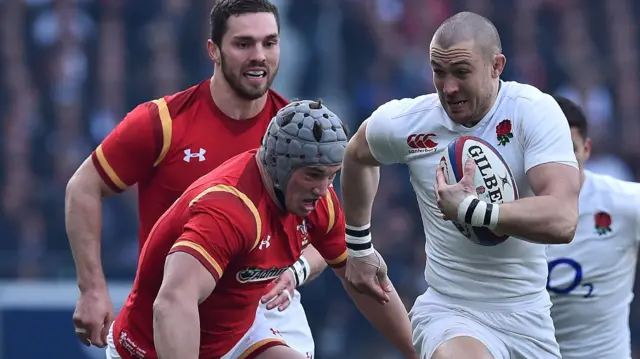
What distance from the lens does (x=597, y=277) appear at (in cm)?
655

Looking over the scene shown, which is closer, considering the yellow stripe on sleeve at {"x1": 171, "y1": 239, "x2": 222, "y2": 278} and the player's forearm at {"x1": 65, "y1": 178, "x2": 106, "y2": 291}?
the yellow stripe on sleeve at {"x1": 171, "y1": 239, "x2": 222, "y2": 278}

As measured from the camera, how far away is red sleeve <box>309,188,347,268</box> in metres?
5.66

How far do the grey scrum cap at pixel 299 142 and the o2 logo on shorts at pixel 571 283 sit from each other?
5.98ft

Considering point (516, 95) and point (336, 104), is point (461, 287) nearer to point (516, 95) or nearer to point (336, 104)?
point (516, 95)

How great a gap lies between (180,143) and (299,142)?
3.95 feet

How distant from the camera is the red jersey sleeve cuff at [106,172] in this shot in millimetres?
6203

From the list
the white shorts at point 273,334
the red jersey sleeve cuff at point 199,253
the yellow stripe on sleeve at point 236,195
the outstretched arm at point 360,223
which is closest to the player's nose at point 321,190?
the yellow stripe on sleeve at point 236,195

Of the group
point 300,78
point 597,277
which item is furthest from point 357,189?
point 300,78

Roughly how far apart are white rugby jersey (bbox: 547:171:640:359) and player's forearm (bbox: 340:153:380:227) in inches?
46.4

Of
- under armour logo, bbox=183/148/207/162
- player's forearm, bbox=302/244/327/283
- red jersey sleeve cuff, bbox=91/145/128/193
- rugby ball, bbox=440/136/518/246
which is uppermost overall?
rugby ball, bbox=440/136/518/246

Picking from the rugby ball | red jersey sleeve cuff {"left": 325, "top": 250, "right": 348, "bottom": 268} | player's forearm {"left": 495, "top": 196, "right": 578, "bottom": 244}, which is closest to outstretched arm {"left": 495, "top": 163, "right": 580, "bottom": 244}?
player's forearm {"left": 495, "top": 196, "right": 578, "bottom": 244}

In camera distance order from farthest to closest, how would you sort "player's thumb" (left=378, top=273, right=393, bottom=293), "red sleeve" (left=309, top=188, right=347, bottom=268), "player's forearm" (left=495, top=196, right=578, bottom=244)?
"player's thumb" (left=378, top=273, right=393, bottom=293)
"red sleeve" (left=309, top=188, right=347, bottom=268)
"player's forearm" (left=495, top=196, right=578, bottom=244)

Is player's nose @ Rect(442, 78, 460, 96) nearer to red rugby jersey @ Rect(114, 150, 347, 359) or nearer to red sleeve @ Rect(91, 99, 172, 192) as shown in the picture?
red rugby jersey @ Rect(114, 150, 347, 359)

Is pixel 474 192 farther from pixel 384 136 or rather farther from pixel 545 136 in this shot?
pixel 384 136
